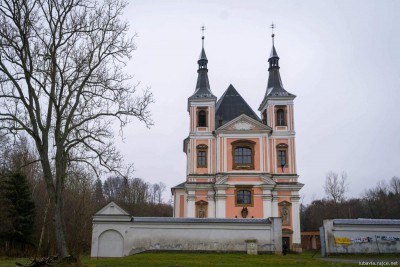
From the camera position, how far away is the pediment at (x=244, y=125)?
3784cm

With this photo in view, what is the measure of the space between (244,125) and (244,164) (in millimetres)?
3510

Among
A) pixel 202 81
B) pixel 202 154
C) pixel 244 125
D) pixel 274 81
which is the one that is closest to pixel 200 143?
pixel 202 154

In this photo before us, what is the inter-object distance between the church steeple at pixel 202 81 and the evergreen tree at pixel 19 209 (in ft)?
54.0

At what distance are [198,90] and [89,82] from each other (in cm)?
2368

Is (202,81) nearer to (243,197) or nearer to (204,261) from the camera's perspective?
(243,197)

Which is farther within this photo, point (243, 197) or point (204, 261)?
point (243, 197)

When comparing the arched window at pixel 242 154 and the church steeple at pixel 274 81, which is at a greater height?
the church steeple at pixel 274 81

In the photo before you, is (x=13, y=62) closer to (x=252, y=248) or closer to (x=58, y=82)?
(x=58, y=82)

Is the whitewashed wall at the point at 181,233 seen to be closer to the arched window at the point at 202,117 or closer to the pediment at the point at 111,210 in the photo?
the pediment at the point at 111,210

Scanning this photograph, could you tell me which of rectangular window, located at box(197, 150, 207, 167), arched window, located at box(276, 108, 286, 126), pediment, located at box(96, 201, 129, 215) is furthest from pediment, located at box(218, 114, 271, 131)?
pediment, located at box(96, 201, 129, 215)

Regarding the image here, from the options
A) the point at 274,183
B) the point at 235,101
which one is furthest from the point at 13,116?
the point at 235,101

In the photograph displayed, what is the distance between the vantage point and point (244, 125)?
125ft

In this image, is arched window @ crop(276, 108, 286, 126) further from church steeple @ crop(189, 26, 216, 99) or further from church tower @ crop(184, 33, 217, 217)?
church steeple @ crop(189, 26, 216, 99)

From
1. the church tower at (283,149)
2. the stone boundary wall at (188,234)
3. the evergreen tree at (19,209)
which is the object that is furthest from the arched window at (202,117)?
the evergreen tree at (19,209)
